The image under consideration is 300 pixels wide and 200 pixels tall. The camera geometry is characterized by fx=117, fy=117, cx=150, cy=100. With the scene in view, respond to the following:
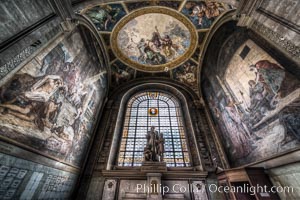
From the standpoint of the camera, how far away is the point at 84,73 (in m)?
6.10

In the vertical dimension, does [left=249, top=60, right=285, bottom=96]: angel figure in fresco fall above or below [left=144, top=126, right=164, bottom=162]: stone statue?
above

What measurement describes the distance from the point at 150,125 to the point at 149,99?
276cm

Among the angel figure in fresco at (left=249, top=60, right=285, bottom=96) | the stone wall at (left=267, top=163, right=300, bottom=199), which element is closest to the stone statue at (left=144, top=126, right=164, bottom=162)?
the stone wall at (left=267, top=163, right=300, bottom=199)

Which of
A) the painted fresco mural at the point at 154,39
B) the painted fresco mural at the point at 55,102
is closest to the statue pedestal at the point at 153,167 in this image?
the painted fresco mural at the point at 55,102

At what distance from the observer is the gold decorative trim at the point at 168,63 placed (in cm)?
709

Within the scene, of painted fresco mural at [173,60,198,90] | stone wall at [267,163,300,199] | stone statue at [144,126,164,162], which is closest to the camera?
stone wall at [267,163,300,199]

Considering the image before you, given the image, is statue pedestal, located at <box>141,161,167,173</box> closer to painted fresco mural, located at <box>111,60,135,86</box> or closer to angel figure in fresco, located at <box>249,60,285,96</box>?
angel figure in fresco, located at <box>249,60,285,96</box>

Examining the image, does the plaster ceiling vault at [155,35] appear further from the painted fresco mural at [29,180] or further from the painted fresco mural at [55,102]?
the painted fresco mural at [29,180]

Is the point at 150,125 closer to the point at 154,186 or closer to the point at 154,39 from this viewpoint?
the point at 154,186

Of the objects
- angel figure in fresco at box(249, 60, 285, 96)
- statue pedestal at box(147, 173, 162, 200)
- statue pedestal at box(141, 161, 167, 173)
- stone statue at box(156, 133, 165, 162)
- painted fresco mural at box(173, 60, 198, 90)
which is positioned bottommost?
statue pedestal at box(147, 173, 162, 200)

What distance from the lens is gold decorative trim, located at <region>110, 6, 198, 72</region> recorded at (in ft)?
23.3

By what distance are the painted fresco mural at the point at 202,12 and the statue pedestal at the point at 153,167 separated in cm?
827

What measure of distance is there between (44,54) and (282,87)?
7365mm

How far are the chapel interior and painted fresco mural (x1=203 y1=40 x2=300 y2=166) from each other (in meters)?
0.04
